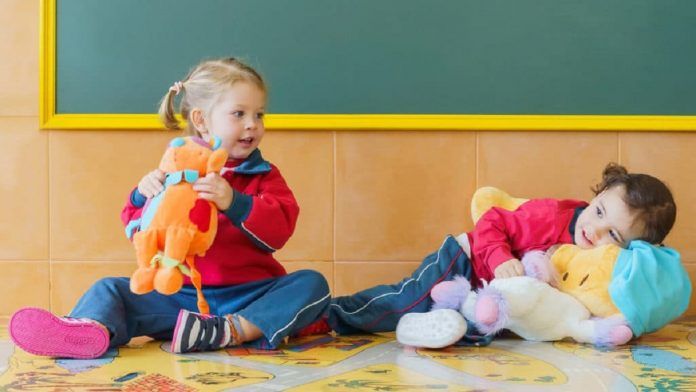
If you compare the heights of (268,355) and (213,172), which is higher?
(213,172)

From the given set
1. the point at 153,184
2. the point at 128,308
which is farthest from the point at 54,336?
the point at 153,184

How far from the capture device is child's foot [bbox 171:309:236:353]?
1.46 m

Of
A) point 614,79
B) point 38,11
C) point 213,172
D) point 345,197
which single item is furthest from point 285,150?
point 614,79

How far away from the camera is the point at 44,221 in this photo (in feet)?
6.50

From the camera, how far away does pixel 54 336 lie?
1.39 meters

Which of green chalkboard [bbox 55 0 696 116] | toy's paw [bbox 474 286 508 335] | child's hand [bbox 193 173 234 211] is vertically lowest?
toy's paw [bbox 474 286 508 335]

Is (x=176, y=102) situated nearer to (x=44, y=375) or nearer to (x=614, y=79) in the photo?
(x=44, y=375)

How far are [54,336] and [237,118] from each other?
20.8 inches

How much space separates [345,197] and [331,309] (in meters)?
0.34

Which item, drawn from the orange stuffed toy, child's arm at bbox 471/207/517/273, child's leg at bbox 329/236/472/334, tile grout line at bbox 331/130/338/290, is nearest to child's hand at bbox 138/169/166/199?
the orange stuffed toy

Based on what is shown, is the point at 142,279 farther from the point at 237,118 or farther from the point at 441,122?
the point at 441,122

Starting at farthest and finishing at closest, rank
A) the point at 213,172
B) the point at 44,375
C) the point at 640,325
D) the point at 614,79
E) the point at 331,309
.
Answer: the point at 614,79 < the point at 331,309 < the point at 640,325 < the point at 213,172 < the point at 44,375

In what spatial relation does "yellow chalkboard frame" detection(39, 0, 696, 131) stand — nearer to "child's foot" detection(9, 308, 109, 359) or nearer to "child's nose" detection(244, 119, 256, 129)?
"child's nose" detection(244, 119, 256, 129)

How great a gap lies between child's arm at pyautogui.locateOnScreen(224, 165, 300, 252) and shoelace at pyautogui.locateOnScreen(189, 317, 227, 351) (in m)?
0.18
